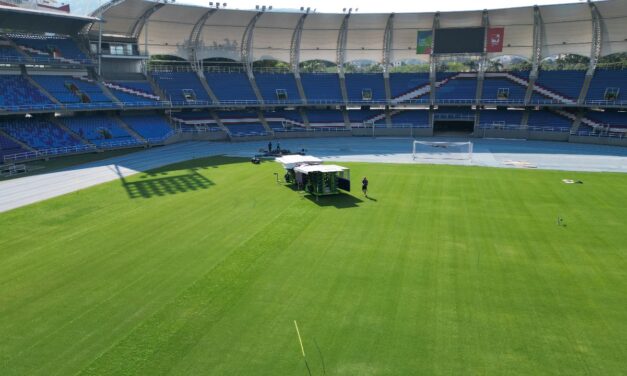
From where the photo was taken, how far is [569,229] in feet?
66.8

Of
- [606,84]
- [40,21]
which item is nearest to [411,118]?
[606,84]

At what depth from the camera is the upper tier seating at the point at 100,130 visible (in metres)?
48.3

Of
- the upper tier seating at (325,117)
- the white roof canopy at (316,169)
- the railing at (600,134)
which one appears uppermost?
the white roof canopy at (316,169)

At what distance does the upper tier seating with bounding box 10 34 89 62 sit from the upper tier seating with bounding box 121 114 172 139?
924cm

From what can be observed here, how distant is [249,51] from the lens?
219 ft

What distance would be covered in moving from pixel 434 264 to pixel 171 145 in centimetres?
4479

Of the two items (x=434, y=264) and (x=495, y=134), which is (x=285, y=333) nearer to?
(x=434, y=264)

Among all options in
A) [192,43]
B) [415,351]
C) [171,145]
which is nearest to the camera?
[415,351]

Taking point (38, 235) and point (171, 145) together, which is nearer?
point (38, 235)

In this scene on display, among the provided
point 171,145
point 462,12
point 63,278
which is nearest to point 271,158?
point 171,145

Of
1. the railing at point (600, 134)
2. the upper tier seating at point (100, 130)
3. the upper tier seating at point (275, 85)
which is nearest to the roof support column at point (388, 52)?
the upper tier seating at point (275, 85)

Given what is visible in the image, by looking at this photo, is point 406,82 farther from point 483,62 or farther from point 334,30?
point 334,30

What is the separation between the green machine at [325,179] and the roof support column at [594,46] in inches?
1844

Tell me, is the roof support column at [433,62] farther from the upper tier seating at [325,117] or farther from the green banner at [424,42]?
the upper tier seating at [325,117]
